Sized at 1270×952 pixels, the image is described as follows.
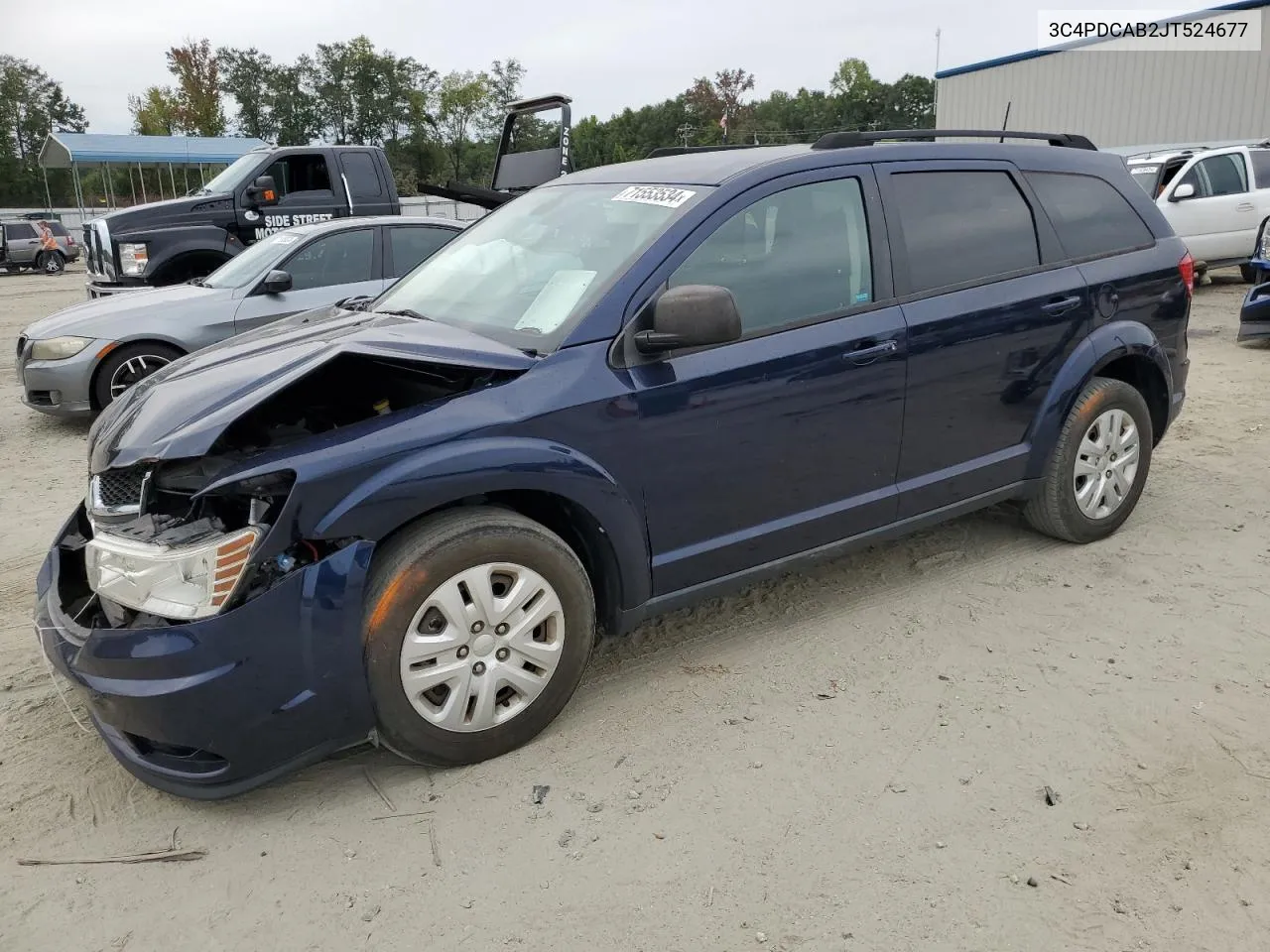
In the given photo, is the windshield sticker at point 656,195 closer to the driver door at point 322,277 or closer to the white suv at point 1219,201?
the driver door at point 322,277

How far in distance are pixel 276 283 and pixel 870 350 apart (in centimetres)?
513

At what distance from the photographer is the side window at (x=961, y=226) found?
3721 mm

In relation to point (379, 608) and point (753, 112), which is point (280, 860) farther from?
point (753, 112)

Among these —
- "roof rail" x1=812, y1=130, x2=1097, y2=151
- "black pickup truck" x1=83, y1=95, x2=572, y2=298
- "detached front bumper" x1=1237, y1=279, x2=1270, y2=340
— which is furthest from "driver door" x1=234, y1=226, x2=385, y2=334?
"detached front bumper" x1=1237, y1=279, x2=1270, y2=340

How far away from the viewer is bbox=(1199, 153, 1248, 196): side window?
12742 mm

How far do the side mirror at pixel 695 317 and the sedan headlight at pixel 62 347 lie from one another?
18.5ft

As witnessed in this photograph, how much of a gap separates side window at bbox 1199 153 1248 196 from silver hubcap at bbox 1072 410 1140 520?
34.3 feet

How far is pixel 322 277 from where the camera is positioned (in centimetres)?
746

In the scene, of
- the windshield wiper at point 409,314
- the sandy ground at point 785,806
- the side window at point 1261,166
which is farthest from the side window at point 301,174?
the side window at point 1261,166

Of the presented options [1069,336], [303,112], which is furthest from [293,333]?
[303,112]

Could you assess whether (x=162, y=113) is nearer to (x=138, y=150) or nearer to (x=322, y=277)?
(x=138, y=150)

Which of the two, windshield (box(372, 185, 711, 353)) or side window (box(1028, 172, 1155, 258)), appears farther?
side window (box(1028, 172, 1155, 258))

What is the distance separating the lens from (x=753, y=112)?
6825 centimetres

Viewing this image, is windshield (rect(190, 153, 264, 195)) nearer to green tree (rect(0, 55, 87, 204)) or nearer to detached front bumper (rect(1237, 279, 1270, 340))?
detached front bumper (rect(1237, 279, 1270, 340))
